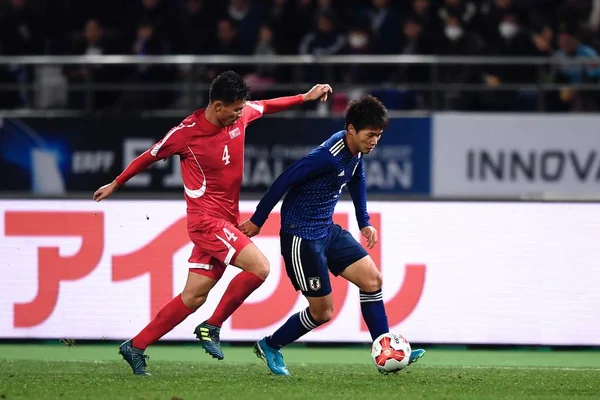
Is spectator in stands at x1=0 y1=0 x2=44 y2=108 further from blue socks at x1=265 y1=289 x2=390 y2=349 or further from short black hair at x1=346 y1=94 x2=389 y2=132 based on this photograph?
short black hair at x1=346 y1=94 x2=389 y2=132

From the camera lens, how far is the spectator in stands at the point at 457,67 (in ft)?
53.2

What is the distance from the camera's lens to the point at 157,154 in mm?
8789

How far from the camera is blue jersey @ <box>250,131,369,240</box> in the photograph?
8625mm

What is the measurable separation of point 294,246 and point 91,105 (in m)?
8.51

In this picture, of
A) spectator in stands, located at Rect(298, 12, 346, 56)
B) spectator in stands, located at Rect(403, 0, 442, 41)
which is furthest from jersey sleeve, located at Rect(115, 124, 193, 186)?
spectator in stands, located at Rect(403, 0, 442, 41)

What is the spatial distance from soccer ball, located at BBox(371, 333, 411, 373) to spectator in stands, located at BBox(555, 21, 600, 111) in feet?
26.5

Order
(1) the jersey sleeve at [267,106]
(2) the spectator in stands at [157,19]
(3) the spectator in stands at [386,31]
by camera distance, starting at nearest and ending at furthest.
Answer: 1. (1) the jersey sleeve at [267,106]
2. (3) the spectator in stands at [386,31]
3. (2) the spectator in stands at [157,19]

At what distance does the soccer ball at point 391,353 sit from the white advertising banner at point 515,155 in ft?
24.7

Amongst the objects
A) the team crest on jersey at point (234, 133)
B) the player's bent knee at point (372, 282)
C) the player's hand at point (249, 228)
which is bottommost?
the player's bent knee at point (372, 282)

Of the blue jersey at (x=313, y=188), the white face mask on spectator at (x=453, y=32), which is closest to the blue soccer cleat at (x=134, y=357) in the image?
the blue jersey at (x=313, y=188)

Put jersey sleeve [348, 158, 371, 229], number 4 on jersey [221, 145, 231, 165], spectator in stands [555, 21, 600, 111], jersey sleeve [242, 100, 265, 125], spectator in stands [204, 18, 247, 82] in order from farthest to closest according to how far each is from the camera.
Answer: spectator in stands [204, 18, 247, 82] < spectator in stands [555, 21, 600, 111] < jersey sleeve [242, 100, 265, 125] < jersey sleeve [348, 158, 371, 229] < number 4 on jersey [221, 145, 231, 165]

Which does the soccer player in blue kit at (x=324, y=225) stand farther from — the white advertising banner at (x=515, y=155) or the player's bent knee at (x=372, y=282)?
the white advertising banner at (x=515, y=155)

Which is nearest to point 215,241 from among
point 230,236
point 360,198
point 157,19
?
point 230,236

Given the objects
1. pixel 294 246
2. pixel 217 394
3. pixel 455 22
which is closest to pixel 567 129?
pixel 455 22
